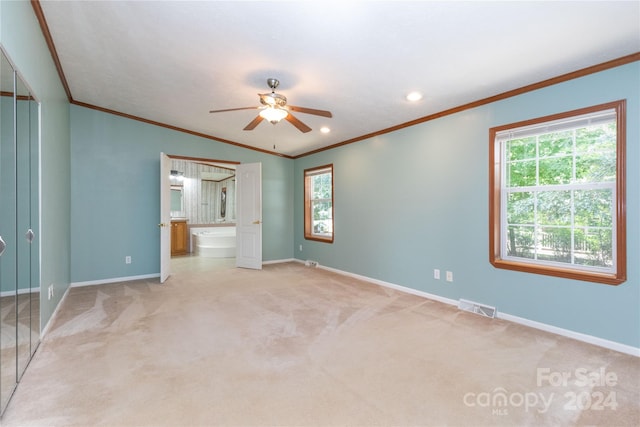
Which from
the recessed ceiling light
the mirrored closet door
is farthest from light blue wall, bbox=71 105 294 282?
the recessed ceiling light

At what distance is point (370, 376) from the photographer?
6.87ft

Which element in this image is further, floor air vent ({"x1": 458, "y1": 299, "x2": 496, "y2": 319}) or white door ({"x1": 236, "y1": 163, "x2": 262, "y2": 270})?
white door ({"x1": 236, "y1": 163, "x2": 262, "y2": 270})

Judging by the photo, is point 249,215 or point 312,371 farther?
point 249,215

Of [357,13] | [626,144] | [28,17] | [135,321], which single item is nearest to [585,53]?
[626,144]

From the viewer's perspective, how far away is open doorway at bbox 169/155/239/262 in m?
7.53

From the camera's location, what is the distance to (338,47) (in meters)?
2.51

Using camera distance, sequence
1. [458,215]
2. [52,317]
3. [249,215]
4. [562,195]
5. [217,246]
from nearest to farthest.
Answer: [562,195] → [52,317] → [458,215] → [249,215] → [217,246]

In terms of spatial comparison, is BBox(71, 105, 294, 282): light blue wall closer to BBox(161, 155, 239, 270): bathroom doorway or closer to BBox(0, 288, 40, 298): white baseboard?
BBox(161, 155, 239, 270): bathroom doorway

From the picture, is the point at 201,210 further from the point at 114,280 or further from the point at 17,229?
the point at 17,229

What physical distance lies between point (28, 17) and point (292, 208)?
497 cm

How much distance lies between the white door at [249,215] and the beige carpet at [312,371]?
2374mm

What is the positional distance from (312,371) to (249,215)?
4.19 m

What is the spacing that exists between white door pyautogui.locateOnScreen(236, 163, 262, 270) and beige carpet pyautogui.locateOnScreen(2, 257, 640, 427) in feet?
7.79

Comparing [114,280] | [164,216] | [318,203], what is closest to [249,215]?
[318,203]
